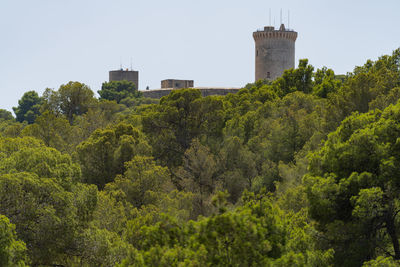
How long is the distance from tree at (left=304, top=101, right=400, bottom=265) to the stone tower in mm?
51973

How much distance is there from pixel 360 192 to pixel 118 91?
199ft

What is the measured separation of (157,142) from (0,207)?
16077 millimetres


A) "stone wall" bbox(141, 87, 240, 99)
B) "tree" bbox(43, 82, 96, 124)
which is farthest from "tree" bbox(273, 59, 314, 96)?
"stone wall" bbox(141, 87, 240, 99)

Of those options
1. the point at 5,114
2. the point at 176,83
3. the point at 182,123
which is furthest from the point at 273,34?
the point at 182,123

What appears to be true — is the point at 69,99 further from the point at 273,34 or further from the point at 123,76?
the point at 123,76

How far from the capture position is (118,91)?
239ft

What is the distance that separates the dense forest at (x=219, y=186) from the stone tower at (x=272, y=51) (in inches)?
1273

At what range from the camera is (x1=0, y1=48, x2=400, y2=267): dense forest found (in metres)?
10.6

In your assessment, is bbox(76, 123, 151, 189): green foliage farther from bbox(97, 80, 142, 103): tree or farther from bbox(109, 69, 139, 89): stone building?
bbox(109, 69, 139, 89): stone building

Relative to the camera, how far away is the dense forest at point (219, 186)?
1055 cm

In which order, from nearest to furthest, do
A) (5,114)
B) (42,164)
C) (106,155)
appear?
(42,164) < (106,155) < (5,114)

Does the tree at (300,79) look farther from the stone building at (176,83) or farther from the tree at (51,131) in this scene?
the stone building at (176,83)

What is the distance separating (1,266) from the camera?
45.5ft

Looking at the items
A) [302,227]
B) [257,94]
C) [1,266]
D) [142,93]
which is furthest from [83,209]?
[142,93]
